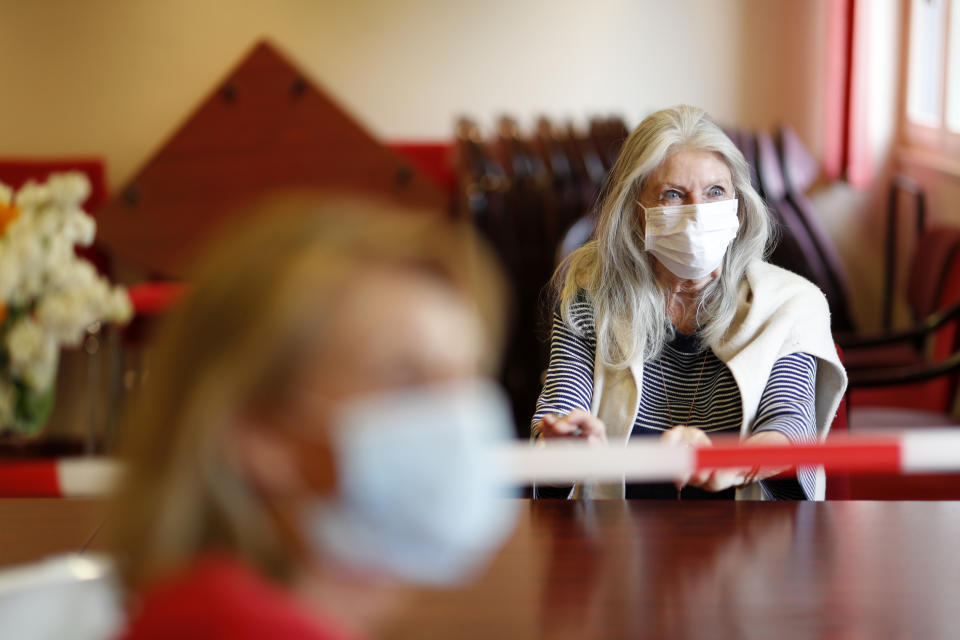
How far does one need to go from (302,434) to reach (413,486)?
9 cm

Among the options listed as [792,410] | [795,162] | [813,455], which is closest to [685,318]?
[792,410]

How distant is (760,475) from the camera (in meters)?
1.71

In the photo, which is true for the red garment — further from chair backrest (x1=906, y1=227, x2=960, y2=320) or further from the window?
the window

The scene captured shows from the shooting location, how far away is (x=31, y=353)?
1.38 meters

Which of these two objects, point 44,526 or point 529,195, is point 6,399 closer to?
point 44,526

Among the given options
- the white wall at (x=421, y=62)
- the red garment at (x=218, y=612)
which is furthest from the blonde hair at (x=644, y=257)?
the white wall at (x=421, y=62)

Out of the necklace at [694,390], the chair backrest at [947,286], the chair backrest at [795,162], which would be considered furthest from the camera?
the chair backrest at [795,162]

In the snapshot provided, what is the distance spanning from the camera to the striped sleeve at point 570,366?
76.5 inches

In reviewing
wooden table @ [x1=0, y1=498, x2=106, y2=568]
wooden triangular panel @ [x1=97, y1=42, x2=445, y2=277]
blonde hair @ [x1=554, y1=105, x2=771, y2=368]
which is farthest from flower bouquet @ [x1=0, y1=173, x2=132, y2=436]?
wooden triangular panel @ [x1=97, y1=42, x2=445, y2=277]

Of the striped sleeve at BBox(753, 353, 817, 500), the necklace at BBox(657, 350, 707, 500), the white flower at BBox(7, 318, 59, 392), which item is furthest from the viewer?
the necklace at BBox(657, 350, 707, 500)

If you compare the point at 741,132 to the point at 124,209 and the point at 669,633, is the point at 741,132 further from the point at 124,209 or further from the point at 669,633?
the point at 669,633

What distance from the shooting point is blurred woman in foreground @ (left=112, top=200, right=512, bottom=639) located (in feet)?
2.12

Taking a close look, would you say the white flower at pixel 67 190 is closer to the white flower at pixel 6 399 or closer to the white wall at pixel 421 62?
the white flower at pixel 6 399

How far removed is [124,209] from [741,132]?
240 cm
